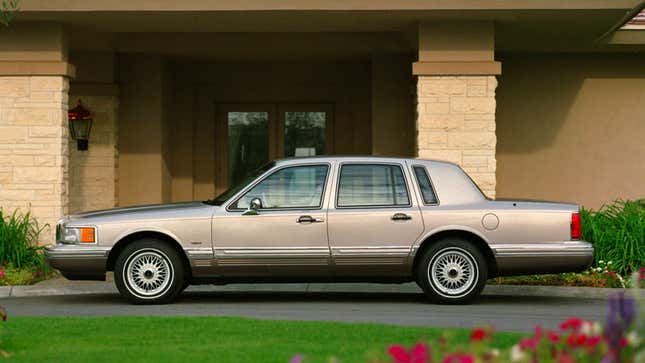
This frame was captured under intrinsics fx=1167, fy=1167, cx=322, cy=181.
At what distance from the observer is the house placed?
53.9ft

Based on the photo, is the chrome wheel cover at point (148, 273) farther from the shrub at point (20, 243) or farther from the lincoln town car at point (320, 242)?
the shrub at point (20, 243)

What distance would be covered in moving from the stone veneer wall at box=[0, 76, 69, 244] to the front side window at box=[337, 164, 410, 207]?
5.29m

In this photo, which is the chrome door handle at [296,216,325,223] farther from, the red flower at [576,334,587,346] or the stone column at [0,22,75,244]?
the red flower at [576,334,587,346]

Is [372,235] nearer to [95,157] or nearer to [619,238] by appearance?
[619,238]

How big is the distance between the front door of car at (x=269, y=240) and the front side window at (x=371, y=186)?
1.17ft

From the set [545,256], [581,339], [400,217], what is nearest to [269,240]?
[400,217]

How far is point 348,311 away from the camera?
12305 millimetres

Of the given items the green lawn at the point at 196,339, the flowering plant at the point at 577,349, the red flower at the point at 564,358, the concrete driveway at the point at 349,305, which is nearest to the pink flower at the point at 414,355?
the flowering plant at the point at 577,349

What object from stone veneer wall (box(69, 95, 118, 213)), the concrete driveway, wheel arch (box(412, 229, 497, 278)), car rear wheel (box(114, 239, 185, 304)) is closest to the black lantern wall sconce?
stone veneer wall (box(69, 95, 118, 213))

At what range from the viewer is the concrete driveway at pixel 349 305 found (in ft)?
38.3

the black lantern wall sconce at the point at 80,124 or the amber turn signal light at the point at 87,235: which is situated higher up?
the black lantern wall sconce at the point at 80,124

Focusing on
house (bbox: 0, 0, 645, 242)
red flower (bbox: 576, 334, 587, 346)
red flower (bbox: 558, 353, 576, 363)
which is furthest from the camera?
house (bbox: 0, 0, 645, 242)

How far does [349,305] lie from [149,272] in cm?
225

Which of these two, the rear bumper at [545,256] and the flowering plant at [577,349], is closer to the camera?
the flowering plant at [577,349]
